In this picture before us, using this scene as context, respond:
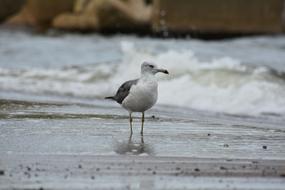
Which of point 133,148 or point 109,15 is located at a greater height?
point 109,15

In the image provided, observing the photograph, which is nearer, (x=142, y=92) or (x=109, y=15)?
(x=142, y=92)

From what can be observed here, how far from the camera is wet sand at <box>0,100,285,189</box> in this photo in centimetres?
784

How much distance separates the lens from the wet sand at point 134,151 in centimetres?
784

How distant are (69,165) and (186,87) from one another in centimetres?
888

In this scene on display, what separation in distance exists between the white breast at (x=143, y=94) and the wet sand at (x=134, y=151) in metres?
0.35

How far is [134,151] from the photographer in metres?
9.52

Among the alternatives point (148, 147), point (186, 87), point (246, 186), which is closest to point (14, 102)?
point (186, 87)

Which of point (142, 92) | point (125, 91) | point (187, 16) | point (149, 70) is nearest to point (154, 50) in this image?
point (125, 91)

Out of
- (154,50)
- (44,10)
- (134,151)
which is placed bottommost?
(134,151)

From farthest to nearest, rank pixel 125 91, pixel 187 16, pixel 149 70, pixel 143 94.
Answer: pixel 187 16
pixel 125 91
pixel 149 70
pixel 143 94

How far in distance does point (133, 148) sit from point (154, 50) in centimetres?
1512

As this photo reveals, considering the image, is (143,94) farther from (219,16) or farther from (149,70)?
(219,16)

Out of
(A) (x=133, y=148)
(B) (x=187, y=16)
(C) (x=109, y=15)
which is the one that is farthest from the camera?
(C) (x=109, y=15)

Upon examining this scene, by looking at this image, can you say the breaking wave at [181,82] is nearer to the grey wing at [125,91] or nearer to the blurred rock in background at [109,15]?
the grey wing at [125,91]
